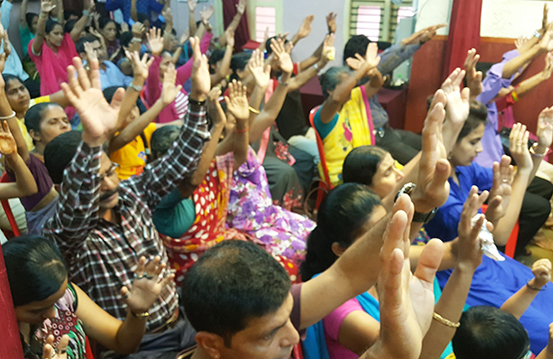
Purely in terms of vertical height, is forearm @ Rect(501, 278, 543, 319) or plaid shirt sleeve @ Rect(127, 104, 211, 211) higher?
plaid shirt sleeve @ Rect(127, 104, 211, 211)

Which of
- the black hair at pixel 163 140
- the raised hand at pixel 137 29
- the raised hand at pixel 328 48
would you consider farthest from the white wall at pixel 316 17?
the black hair at pixel 163 140

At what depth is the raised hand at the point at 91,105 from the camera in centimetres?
109

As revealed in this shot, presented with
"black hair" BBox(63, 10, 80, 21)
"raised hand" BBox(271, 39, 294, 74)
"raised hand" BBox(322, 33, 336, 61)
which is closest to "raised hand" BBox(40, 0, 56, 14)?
"black hair" BBox(63, 10, 80, 21)

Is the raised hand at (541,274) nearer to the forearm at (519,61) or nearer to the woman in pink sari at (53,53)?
the forearm at (519,61)

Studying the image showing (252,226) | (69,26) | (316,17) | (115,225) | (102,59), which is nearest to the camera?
(115,225)

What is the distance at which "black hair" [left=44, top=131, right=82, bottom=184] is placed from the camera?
4.25 ft

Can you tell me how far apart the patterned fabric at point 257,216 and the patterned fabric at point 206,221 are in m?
0.14

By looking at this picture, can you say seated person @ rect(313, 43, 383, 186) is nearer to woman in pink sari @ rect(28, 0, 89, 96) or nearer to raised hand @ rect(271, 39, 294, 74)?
raised hand @ rect(271, 39, 294, 74)

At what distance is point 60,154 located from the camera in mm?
1302

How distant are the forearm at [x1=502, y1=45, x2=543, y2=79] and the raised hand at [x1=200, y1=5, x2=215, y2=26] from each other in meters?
2.06

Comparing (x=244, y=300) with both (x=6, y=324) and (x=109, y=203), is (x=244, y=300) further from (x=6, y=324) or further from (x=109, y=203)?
(x=109, y=203)

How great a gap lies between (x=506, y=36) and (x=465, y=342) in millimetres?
2853

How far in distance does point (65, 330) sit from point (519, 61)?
255cm

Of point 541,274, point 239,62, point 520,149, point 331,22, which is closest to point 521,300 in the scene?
point 541,274
